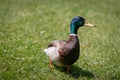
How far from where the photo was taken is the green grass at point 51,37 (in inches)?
253

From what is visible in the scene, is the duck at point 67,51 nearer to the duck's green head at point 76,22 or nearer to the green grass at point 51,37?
the duck's green head at point 76,22

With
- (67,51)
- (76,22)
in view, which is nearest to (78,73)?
(67,51)

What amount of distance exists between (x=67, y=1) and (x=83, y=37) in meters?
5.21

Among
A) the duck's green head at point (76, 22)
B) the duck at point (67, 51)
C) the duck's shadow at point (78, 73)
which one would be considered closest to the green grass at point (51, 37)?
the duck's shadow at point (78, 73)

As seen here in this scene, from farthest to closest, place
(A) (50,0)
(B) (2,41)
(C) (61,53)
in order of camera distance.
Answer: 1. (A) (50,0)
2. (B) (2,41)
3. (C) (61,53)

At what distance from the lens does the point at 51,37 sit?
28.9 feet

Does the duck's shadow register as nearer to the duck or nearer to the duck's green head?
the duck

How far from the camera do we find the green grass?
642cm

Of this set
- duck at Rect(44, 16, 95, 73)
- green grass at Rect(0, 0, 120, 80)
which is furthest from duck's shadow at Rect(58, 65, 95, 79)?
duck at Rect(44, 16, 95, 73)

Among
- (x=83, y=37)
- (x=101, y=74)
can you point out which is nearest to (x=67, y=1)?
(x=83, y=37)

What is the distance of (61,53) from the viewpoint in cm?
607

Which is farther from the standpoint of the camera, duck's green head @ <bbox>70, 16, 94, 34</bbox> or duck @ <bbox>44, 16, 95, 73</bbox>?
duck's green head @ <bbox>70, 16, 94, 34</bbox>

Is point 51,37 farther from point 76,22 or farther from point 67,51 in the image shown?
point 67,51

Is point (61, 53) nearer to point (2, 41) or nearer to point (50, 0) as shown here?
point (2, 41)
